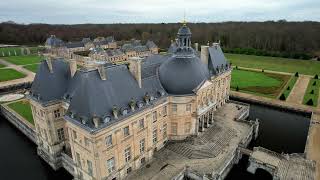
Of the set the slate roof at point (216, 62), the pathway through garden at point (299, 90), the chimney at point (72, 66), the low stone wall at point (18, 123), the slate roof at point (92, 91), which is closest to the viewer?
the slate roof at point (92, 91)

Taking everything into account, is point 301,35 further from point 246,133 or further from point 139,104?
point 139,104

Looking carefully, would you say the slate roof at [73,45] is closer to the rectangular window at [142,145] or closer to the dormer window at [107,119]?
the rectangular window at [142,145]

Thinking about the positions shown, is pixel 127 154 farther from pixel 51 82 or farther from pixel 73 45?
pixel 73 45

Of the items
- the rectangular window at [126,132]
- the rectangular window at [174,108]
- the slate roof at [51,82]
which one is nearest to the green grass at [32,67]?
the slate roof at [51,82]

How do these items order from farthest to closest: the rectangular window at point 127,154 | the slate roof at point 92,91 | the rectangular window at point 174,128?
1. the rectangular window at point 174,128
2. the rectangular window at point 127,154
3. the slate roof at point 92,91

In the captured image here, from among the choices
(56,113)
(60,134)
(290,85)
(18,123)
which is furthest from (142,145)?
(290,85)

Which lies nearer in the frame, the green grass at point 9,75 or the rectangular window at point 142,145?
the rectangular window at point 142,145
